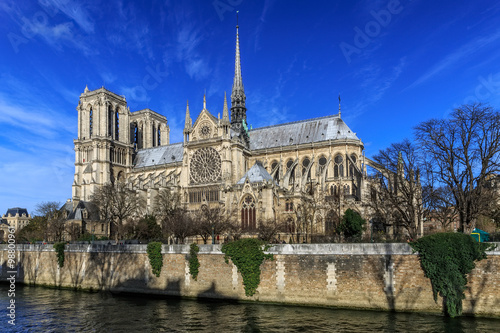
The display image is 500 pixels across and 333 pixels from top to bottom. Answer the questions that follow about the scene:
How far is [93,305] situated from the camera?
29.4 metres

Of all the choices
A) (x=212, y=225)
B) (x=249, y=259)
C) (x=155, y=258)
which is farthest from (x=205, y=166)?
(x=249, y=259)

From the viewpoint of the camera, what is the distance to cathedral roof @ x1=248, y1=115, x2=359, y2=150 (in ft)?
216

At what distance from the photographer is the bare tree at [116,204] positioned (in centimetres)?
6088

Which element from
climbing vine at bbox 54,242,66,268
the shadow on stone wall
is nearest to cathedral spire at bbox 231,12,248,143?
climbing vine at bbox 54,242,66,268

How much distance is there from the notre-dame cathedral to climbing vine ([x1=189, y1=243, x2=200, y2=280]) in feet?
46.8

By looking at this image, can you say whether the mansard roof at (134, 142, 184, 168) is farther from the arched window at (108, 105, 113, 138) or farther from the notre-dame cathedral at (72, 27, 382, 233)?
the arched window at (108, 105, 113, 138)

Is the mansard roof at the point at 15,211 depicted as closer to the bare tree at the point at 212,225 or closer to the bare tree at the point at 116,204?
the bare tree at the point at 116,204

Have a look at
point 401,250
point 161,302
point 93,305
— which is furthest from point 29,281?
point 401,250

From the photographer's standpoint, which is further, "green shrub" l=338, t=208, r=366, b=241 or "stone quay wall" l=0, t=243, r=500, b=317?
"green shrub" l=338, t=208, r=366, b=241

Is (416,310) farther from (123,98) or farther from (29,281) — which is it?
(123,98)

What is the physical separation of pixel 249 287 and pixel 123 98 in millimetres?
70628

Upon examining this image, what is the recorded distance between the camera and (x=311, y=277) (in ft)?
89.2

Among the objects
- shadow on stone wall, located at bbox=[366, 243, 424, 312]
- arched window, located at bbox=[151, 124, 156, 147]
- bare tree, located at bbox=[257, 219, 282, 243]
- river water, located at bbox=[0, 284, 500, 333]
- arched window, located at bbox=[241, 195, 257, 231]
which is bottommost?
river water, located at bbox=[0, 284, 500, 333]

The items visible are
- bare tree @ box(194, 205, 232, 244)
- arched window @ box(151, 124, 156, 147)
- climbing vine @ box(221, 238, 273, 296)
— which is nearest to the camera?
climbing vine @ box(221, 238, 273, 296)
